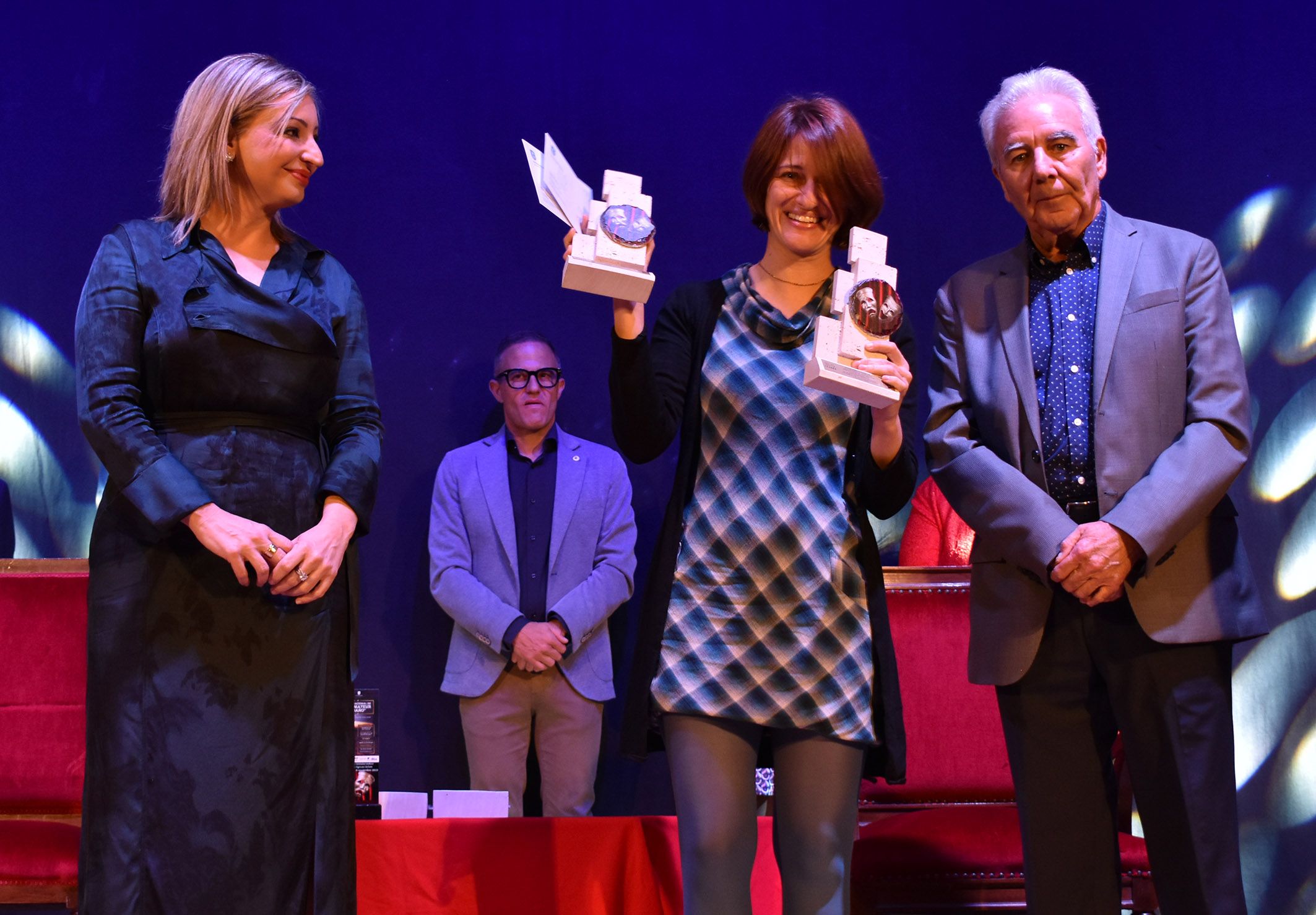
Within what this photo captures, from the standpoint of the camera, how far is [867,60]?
4.37 m

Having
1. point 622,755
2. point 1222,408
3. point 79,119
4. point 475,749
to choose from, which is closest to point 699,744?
point 622,755

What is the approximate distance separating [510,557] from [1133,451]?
252 centimetres

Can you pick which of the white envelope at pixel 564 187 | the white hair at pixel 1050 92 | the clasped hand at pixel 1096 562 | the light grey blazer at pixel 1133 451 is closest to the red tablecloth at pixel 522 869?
the light grey blazer at pixel 1133 451

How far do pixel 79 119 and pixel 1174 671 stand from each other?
4213mm

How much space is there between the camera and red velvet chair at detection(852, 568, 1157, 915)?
92.7 inches

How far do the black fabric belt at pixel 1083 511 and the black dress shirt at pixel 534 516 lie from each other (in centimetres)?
232

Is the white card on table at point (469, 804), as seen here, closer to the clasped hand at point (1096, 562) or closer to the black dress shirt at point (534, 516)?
the black dress shirt at point (534, 516)

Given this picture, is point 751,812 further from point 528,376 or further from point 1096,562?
point 528,376

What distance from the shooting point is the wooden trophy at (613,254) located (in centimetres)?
170

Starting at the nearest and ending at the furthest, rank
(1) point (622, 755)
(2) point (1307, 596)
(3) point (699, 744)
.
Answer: (3) point (699, 744) → (1) point (622, 755) → (2) point (1307, 596)

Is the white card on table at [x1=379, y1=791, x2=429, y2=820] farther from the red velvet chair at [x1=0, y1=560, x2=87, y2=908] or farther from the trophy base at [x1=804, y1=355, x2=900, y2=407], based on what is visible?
the trophy base at [x1=804, y1=355, x2=900, y2=407]

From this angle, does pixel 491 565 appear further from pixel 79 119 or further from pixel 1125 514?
pixel 1125 514

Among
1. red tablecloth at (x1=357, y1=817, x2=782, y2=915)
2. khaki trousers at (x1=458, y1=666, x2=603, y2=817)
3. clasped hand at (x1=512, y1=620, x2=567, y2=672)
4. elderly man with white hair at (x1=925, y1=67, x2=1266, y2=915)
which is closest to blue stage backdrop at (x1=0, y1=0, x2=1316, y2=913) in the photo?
khaki trousers at (x1=458, y1=666, x2=603, y2=817)

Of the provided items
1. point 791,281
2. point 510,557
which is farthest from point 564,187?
point 510,557
